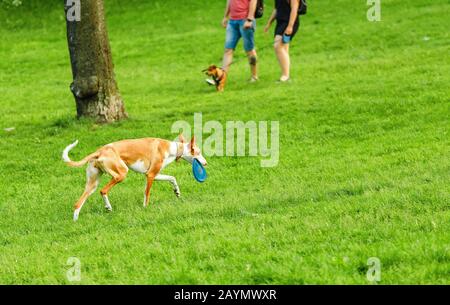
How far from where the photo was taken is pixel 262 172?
11.6m

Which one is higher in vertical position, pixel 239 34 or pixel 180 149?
pixel 180 149

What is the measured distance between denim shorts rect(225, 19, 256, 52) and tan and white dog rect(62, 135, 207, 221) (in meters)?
7.61

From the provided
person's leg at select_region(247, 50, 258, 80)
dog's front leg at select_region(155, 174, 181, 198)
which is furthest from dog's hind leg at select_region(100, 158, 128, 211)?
person's leg at select_region(247, 50, 258, 80)

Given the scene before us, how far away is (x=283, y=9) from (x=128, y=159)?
8.11m

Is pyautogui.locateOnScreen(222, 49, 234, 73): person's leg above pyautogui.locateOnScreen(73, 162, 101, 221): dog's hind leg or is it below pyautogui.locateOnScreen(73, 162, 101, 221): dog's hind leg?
below

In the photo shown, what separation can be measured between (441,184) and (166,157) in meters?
3.35

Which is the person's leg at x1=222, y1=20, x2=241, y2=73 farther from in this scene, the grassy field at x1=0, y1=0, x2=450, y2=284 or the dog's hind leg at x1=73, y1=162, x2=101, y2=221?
the dog's hind leg at x1=73, y1=162, x2=101, y2=221

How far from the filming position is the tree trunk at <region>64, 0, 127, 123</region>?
14672mm

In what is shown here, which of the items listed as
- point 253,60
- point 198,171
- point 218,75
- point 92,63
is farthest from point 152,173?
point 253,60

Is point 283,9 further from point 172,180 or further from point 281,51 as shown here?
point 172,180

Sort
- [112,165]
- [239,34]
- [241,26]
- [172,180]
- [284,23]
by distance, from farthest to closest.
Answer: [239,34], [241,26], [284,23], [172,180], [112,165]

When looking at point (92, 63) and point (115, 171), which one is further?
point (92, 63)
